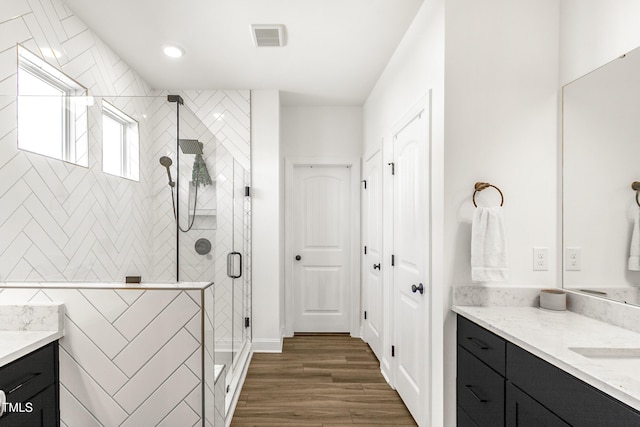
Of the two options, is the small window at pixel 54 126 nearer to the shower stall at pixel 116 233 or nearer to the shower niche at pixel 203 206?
the shower stall at pixel 116 233

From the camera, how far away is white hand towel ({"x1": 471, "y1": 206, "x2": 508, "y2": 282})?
5.48 ft

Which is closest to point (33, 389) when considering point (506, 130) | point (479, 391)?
point (479, 391)

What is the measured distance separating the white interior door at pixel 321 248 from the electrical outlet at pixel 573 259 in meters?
2.50

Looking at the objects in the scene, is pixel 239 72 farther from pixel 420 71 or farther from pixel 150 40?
pixel 420 71

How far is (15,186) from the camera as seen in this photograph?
160 centimetres

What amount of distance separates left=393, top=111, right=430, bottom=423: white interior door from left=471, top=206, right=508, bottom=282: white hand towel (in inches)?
14.0

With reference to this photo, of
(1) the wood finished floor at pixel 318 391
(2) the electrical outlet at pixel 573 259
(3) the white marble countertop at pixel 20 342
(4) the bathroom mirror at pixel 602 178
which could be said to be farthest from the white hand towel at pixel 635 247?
→ (3) the white marble countertop at pixel 20 342

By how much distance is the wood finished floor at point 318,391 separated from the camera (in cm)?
230

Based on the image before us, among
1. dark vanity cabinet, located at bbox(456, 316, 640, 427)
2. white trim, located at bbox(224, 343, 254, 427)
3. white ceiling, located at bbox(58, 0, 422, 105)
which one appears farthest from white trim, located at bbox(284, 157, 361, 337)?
dark vanity cabinet, located at bbox(456, 316, 640, 427)

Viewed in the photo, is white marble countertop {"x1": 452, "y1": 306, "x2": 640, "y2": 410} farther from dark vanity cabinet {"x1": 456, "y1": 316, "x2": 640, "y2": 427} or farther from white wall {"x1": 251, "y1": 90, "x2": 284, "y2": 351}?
white wall {"x1": 251, "y1": 90, "x2": 284, "y2": 351}

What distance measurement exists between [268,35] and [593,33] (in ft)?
6.23

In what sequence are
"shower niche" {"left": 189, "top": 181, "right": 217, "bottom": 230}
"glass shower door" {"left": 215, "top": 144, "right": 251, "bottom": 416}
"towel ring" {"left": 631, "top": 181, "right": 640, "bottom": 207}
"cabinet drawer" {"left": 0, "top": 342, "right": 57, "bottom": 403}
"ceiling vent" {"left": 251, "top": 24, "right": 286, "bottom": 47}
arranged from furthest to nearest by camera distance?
"ceiling vent" {"left": 251, "top": 24, "right": 286, "bottom": 47}, "glass shower door" {"left": 215, "top": 144, "right": 251, "bottom": 416}, "shower niche" {"left": 189, "top": 181, "right": 217, "bottom": 230}, "towel ring" {"left": 631, "top": 181, "right": 640, "bottom": 207}, "cabinet drawer" {"left": 0, "top": 342, "right": 57, "bottom": 403}

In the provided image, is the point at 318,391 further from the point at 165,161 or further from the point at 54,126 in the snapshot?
the point at 54,126

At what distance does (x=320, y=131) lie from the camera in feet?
13.2
